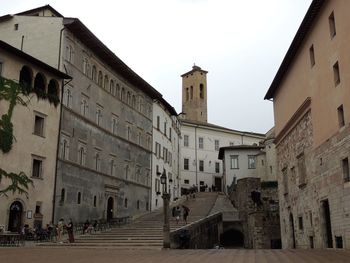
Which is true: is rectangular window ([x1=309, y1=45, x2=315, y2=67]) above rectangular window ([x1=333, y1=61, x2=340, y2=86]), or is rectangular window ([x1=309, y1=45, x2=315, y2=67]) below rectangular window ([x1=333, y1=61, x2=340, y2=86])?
above

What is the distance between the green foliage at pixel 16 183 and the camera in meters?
27.3

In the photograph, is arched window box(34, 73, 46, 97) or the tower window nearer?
the tower window

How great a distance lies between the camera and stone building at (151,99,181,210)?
A: 164 feet

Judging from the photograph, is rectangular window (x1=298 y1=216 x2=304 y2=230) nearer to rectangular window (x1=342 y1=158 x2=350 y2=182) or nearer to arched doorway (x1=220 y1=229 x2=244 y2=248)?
rectangular window (x1=342 y1=158 x2=350 y2=182)

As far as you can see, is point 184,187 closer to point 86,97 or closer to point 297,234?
point 86,97

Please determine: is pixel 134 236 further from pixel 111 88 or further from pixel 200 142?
pixel 200 142

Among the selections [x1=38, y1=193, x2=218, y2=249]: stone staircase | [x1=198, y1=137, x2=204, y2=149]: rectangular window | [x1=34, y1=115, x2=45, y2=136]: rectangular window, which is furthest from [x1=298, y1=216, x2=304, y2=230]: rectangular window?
[x1=198, y1=137, x2=204, y2=149]: rectangular window

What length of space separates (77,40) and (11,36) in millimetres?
5084

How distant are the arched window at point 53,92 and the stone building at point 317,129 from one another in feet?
52.0

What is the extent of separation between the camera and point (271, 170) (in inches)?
2308

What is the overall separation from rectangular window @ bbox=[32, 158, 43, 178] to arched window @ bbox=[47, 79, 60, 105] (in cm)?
447

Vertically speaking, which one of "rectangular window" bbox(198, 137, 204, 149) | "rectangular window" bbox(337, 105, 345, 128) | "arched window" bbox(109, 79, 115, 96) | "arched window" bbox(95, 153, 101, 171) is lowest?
"rectangular window" bbox(337, 105, 345, 128)

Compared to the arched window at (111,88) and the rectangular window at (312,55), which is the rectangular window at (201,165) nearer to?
the arched window at (111,88)

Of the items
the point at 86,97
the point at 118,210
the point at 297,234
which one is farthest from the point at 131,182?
the point at 297,234
